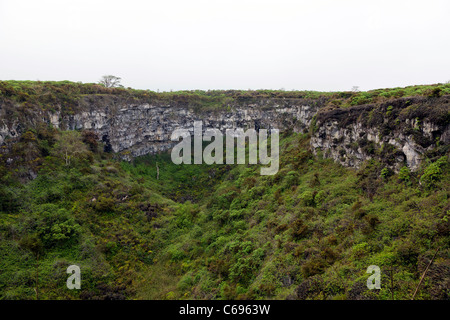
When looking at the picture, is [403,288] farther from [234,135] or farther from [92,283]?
[234,135]

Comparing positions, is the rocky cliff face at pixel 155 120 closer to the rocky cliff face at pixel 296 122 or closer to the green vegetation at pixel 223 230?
the rocky cliff face at pixel 296 122

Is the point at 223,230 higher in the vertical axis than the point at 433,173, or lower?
lower

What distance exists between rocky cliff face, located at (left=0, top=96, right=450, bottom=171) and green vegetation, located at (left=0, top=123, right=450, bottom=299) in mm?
1453

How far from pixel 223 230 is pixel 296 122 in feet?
93.5

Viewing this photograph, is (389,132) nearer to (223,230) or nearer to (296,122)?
(223,230)

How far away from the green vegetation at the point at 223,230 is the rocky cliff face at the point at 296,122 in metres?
1.45

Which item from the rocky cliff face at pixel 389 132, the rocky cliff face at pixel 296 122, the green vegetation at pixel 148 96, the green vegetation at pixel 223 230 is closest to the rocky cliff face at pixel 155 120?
the rocky cliff face at pixel 296 122

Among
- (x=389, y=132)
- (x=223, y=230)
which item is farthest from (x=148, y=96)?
(x=389, y=132)

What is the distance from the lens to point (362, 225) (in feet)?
45.2

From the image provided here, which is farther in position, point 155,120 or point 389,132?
point 155,120

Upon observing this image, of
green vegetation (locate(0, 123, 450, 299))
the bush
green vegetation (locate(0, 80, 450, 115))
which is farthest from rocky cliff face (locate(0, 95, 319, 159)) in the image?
the bush

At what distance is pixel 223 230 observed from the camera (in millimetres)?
23672

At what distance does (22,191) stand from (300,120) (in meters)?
40.5

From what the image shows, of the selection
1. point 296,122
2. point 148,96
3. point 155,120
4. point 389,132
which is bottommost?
point 389,132
